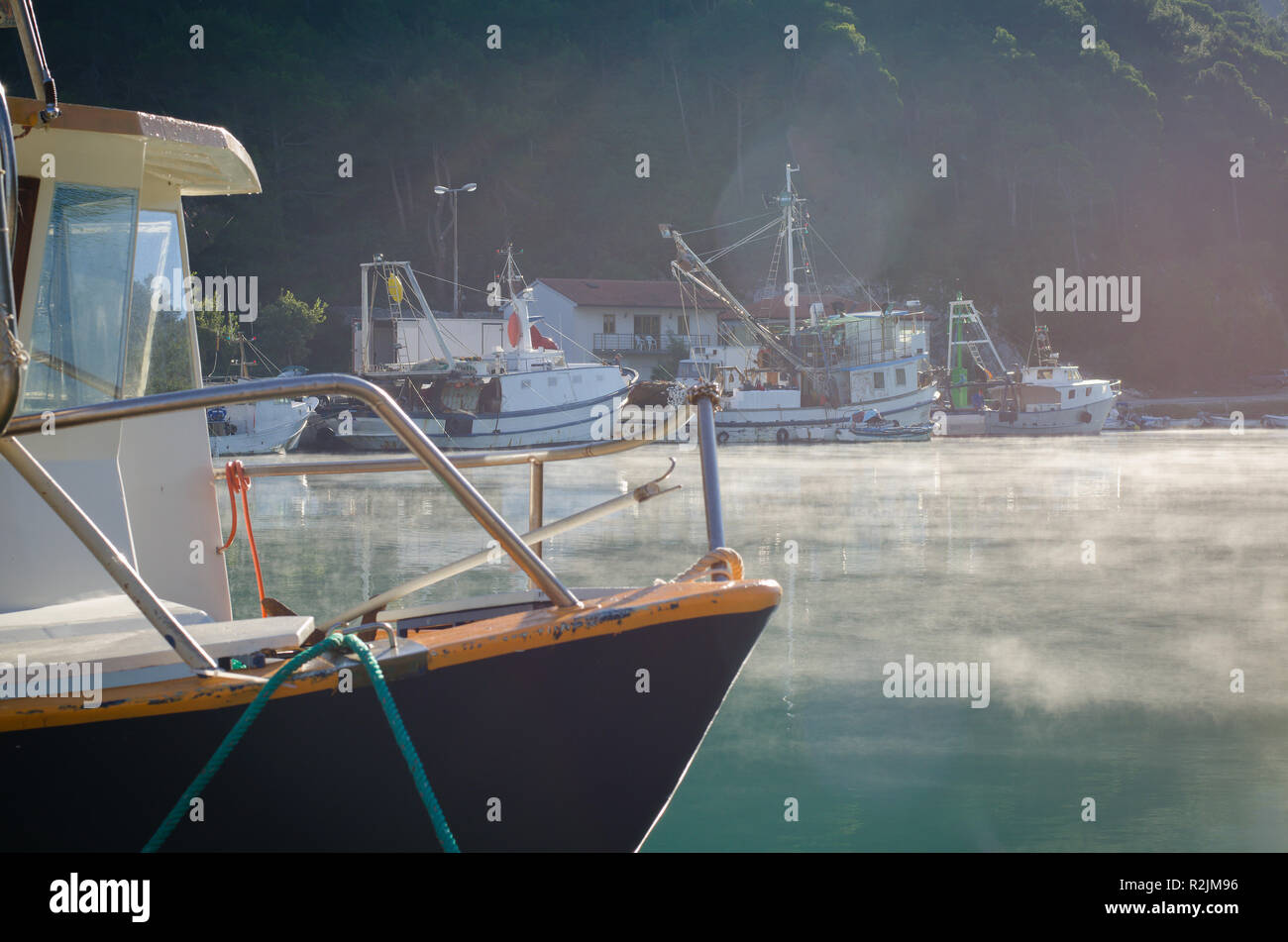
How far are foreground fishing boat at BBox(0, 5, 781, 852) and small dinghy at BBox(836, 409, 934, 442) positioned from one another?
3180 cm

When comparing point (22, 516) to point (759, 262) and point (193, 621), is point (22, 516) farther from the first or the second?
point (759, 262)

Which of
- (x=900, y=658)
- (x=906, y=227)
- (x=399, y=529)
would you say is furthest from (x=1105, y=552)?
(x=906, y=227)

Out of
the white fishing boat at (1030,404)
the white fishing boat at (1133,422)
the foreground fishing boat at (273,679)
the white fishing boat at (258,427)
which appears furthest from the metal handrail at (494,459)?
the white fishing boat at (1133,422)

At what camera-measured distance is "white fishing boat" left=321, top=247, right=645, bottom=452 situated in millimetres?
33375

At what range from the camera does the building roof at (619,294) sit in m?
51.4

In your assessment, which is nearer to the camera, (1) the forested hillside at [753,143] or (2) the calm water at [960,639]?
(2) the calm water at [960,639]

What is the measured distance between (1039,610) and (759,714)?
3.09 metres

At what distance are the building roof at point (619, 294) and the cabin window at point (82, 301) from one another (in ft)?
156

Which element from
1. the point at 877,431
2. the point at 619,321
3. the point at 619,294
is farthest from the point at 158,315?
the point at 619,294

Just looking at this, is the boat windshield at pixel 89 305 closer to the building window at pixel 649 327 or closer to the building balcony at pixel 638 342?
the building balcony at pixel 638 342

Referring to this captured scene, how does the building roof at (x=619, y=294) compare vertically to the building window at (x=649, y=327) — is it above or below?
above

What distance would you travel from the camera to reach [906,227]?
64.3 metres

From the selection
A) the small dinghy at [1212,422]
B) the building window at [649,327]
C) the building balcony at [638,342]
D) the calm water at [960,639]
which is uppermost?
the building window at [649,327]

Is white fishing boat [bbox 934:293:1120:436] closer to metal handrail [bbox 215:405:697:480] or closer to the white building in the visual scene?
the white building
